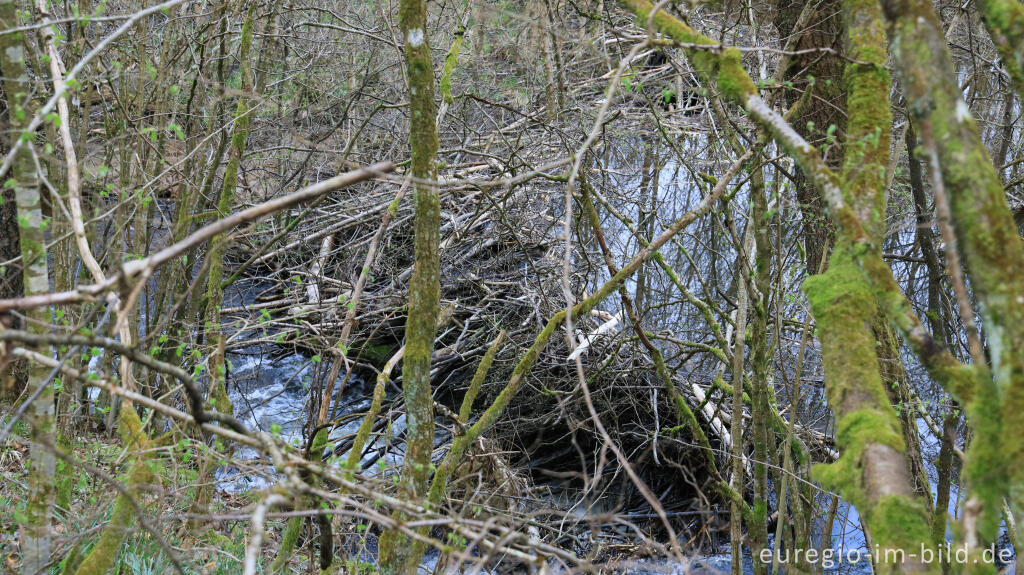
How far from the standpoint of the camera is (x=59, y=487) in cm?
371

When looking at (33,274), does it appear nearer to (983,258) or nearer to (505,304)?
(983,258)

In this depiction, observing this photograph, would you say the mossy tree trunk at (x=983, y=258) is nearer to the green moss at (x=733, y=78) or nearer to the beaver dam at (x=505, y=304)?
the beaver dam at (x=505, y=304)

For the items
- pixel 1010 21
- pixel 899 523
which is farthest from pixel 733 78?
pixel 899 523

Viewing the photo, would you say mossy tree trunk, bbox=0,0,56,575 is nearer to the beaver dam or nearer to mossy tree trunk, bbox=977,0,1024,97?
the beaver dam

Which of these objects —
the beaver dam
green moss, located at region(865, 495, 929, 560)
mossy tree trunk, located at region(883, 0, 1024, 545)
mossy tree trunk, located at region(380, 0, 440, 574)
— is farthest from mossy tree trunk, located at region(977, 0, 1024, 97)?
mossy tree trunk, located at region(380, 0, 440, 574)

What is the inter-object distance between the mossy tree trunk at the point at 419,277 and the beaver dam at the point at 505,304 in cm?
1

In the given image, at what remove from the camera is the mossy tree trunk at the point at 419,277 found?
8.79 ft

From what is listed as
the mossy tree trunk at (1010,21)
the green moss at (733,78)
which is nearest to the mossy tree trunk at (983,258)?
the mossy tree trunk at (1010,21)

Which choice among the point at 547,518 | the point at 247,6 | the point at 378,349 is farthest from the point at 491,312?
the point at 247,6

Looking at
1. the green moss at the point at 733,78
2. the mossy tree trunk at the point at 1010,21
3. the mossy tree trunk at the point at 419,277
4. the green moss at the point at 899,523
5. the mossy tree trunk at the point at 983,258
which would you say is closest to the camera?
the mossy tree trunk at the point at 983,258

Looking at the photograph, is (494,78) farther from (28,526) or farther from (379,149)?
(28,526)

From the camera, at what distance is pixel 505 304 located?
284 inches

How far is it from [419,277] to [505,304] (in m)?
4.45

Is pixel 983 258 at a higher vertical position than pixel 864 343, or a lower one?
higher
